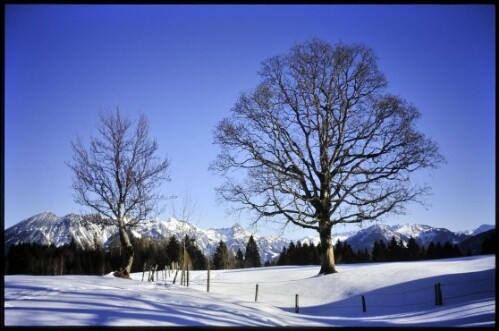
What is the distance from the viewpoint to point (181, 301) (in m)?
11.7

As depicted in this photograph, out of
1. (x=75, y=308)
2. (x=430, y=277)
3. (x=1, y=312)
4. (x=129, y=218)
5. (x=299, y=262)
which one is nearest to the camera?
(x=1, y=312)

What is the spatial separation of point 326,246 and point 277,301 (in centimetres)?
470

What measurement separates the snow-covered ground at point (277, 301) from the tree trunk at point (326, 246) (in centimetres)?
99

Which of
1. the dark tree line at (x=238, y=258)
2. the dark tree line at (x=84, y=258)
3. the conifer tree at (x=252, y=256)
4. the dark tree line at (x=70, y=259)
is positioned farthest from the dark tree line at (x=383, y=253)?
the dark tree line at (x=70, y=259)

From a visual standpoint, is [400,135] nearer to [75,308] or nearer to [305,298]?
[305,298]

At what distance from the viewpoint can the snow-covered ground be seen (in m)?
8.00

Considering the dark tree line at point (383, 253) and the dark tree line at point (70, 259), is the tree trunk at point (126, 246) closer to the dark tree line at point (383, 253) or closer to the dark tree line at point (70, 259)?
the dark tree line at point (70, 259)

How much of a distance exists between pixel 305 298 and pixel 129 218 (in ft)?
36.5

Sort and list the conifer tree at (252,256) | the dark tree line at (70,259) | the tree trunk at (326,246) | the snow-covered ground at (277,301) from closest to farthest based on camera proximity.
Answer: the snow-covered ground at (277,301)
the tree trunk at (326,246)
the dark tree line at (70,259)
the conifer tree at (252,256)

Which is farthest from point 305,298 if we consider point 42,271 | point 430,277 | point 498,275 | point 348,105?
point 42,271

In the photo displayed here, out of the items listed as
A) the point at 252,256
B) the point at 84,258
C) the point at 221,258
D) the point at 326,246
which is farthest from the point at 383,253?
the point at 326,246

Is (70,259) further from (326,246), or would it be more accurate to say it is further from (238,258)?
(326,246)

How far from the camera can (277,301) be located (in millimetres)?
18797

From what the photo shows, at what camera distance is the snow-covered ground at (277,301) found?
8.00 m
